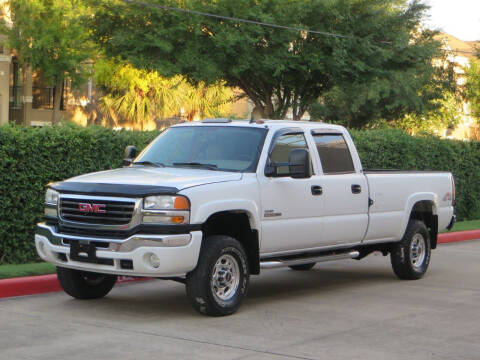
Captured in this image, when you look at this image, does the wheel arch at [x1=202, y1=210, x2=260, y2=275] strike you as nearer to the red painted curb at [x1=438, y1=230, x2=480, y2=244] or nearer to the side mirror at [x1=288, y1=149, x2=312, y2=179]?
the side mirror at [x1=288, y1=149, x2=312, y2=179]

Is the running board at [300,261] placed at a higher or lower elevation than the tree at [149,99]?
lower

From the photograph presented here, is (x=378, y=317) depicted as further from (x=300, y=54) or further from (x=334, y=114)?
(x=334, y=114)

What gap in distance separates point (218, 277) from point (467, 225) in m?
13.1

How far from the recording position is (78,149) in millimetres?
13711

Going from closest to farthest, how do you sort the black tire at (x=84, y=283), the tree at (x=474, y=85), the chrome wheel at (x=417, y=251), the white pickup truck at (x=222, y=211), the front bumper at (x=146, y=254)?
the front bumper at (x=146, y=254)
the white pickup truck at (x=222, y=211)
the black tire at (x=84, y=283)
the chrome wheel at (x=417, y=251)
the tree at (x=474, y=85)

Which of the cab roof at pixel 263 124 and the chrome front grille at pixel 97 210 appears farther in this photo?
the cab roof at pixel 263 124

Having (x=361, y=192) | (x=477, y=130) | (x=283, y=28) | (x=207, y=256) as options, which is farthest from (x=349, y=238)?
(x=477, y=130)

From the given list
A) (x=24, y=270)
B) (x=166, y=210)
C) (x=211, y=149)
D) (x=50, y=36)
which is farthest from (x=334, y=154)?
(x=50, y=36)

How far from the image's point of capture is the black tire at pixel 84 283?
10062 millimetres

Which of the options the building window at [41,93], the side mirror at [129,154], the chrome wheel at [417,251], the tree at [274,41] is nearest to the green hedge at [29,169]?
the side mirror at [129,154]

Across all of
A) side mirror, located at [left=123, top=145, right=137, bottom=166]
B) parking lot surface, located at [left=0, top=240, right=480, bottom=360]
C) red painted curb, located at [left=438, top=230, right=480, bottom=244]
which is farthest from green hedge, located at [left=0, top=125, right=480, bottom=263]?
red painted curb, located at [left=438, top=230, right=480, bottom=244]

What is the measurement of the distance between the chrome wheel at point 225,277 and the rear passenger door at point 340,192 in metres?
1.59

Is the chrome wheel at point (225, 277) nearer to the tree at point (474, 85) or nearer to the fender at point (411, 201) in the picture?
the fender at point (411, 201)

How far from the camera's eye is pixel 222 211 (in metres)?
9.15
